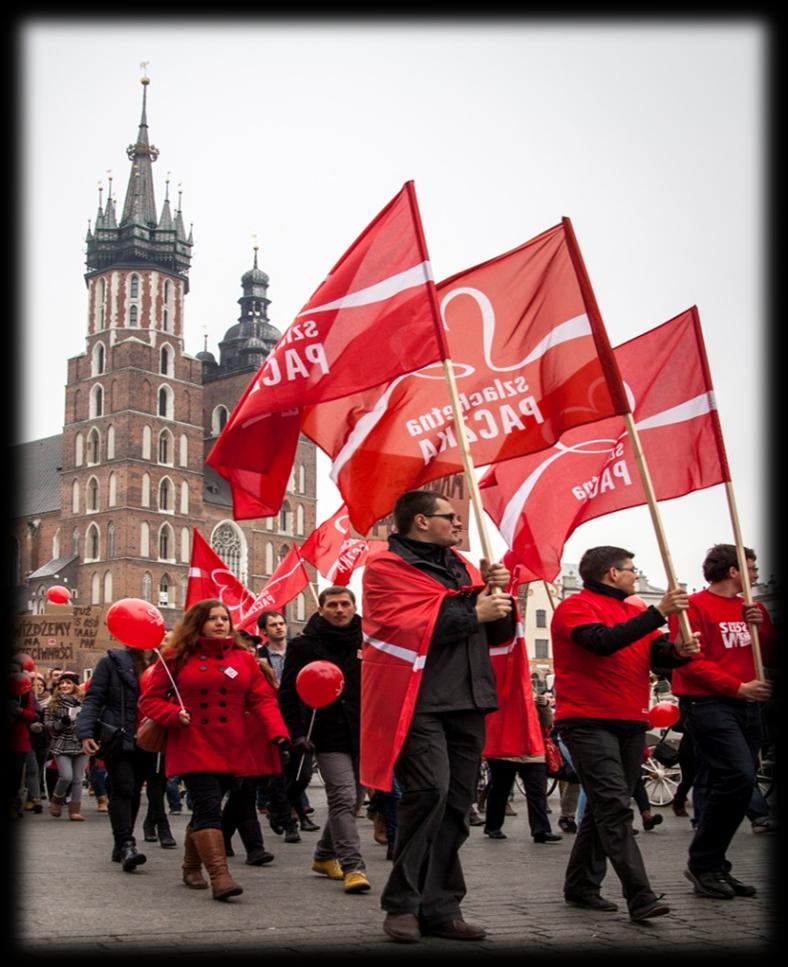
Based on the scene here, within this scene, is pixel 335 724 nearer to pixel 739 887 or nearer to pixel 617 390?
pixel 739 887

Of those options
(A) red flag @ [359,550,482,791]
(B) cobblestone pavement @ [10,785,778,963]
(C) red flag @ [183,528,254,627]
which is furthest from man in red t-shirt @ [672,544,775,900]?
(C) red flag @ [183,528,254,627]

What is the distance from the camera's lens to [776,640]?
7789mm

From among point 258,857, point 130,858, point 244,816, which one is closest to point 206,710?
point 130,858

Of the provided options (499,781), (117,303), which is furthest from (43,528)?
(499,781)

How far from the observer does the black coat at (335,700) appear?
28.1ft

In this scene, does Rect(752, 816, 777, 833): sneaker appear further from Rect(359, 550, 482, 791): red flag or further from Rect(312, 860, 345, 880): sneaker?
Rect(359, 550, 482, 791): red flag

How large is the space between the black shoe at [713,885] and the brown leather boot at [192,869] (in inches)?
119

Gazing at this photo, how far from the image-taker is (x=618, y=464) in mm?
8914

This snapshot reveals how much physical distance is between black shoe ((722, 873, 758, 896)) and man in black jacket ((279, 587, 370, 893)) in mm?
2130

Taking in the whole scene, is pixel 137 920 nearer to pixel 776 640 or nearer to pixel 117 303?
pixel 776 640

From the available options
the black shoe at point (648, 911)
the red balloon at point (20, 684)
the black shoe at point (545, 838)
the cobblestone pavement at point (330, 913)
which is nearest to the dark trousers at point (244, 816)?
the cobblestone pavement at point (330, 913)

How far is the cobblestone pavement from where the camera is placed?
18.2ft

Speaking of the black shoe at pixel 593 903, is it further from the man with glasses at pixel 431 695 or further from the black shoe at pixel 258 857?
the black shoe at pixel 258 857

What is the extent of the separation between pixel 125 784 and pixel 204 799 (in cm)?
216
